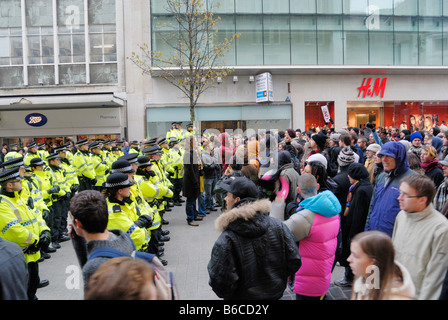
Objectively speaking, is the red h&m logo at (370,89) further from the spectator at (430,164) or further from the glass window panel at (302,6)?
the spectator at (430,164)

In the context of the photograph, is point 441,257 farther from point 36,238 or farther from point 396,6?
point 396,6

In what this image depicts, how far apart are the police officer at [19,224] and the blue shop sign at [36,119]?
21.8 metres

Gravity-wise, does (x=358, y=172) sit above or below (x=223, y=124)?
below

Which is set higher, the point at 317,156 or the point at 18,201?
the point at 317,156

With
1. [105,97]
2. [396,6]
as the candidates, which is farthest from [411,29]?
[105,97]

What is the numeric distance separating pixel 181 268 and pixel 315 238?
3423 mm

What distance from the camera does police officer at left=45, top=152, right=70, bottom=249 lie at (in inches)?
330

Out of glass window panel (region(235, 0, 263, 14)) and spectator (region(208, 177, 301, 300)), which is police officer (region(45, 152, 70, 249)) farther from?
glass window panel (region(235, 0, 263, 14))

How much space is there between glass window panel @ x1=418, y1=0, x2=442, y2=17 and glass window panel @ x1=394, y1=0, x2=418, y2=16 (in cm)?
37

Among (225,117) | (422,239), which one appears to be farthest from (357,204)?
(225,117)

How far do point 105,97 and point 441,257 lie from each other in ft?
69.3

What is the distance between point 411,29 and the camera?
24.4 metres

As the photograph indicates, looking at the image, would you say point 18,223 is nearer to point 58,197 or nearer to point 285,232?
point 285,232

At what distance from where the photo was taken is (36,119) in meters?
24.4
